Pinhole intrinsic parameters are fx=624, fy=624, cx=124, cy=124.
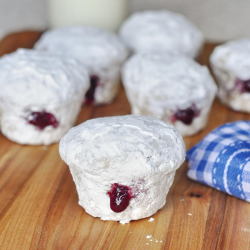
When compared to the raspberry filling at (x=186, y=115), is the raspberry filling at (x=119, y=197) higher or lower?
higher

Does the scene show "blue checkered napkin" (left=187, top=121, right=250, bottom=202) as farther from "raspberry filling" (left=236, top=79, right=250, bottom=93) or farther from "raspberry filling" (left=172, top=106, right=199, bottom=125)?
"raspberry filling" (left=236, top=79, right=250, bottom=93)

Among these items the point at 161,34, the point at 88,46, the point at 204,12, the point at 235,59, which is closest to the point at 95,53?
the point at 88,46

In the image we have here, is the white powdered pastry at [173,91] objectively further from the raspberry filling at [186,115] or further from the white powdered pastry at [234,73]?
the white powdered pastry at [234,73]

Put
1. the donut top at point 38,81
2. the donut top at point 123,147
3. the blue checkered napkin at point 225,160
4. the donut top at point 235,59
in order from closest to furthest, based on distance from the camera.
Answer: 1. the donut top at point 123,147
2. the blue checkered napkin at point 225,160
3. the donut top at point 38,81
4. the donut top at point 235,59

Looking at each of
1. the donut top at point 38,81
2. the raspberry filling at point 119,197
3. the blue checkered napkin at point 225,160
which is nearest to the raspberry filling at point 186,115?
the blue checkered napkin at point 225,160

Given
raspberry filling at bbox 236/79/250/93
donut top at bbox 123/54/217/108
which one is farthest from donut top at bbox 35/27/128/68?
raspberry filling at bbox 236/79/250/93

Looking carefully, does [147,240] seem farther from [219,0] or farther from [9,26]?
[9,26]
